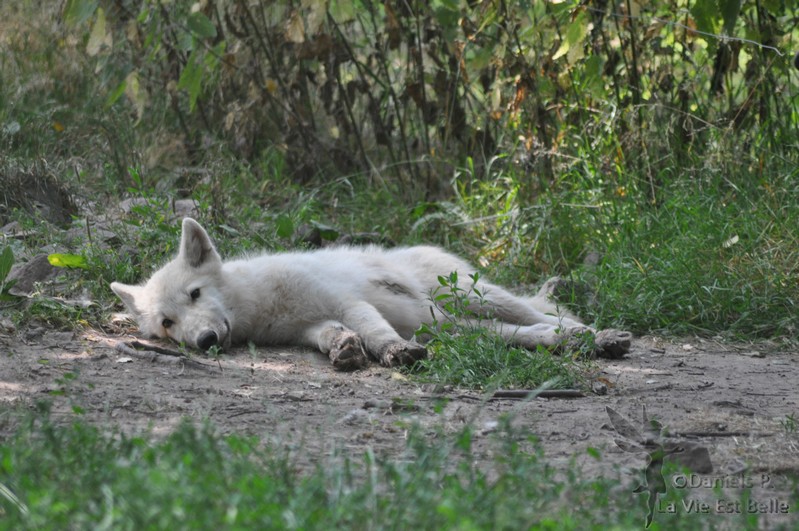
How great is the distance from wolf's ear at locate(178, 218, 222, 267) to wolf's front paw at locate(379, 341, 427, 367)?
1266 millimetres

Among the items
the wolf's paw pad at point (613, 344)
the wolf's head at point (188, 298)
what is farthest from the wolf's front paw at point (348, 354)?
the wolf's paw pad at point (613, 344)

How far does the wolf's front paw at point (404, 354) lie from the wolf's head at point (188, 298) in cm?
94

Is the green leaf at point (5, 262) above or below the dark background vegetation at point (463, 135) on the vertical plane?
below

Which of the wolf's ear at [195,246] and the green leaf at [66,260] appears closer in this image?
the wolf's ear at [195,246]

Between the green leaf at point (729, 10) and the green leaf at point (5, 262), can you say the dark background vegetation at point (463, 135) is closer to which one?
the green leaf at point (729, 10)

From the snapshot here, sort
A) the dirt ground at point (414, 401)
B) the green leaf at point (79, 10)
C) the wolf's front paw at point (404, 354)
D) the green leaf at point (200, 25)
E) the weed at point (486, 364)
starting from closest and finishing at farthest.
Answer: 1. the dirt ground at point (414, 401)
2. the weed at point (486, 364)
3. the wolf's front paw at point (404, 354)
4. the green leaf at point (79, 10)
5. the green leaf at point (200, 25)

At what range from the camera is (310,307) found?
521 centimetres

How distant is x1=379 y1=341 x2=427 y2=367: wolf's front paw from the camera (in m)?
4.48

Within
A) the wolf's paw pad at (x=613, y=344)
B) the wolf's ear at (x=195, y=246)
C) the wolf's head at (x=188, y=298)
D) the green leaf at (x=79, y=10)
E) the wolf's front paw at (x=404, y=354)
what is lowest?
the wolf's paw pad at (x=613, y=344)

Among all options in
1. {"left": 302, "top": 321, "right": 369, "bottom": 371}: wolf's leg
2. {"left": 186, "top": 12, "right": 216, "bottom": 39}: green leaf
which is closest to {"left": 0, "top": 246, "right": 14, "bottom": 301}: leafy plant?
{"left": 302, "top": 321, "right": 369, "bottom": 371}: wolf's leg

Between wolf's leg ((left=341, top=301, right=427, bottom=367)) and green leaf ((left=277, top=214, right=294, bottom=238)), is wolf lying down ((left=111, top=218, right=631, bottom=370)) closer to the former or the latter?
wolf's leg ((left=341, top=301, right=427, bottom=367))

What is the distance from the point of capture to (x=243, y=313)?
16.9ft

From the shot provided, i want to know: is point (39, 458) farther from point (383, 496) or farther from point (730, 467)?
point (730, 467)

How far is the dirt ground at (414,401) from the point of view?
2963 millimetres
